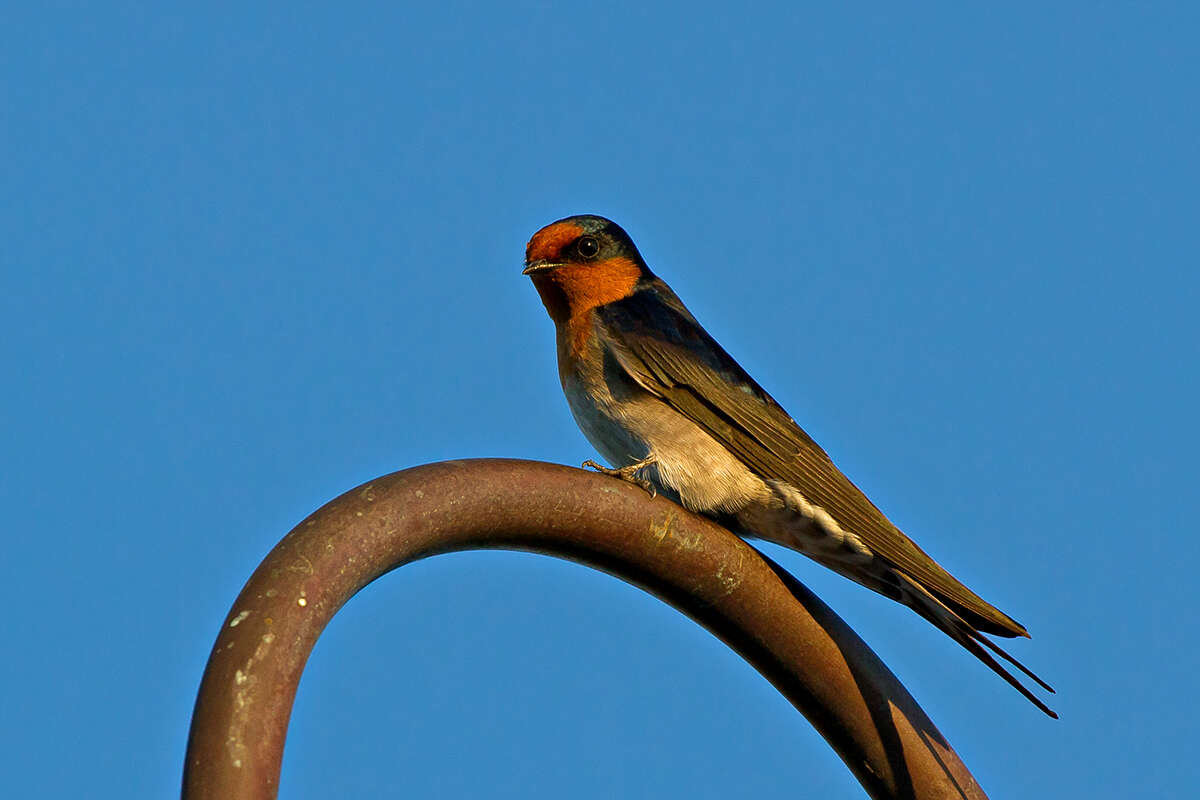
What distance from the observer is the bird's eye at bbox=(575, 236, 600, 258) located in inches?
237

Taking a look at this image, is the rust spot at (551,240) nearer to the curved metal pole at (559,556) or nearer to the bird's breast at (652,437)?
the bird's breast at (652,437)

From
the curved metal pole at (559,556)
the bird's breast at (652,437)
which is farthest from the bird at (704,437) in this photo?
the curved metal pole at (559,556)

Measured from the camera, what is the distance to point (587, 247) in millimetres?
6047

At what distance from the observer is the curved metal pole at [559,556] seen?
272cm

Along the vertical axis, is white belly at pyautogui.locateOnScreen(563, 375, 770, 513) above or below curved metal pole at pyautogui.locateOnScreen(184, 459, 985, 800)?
above

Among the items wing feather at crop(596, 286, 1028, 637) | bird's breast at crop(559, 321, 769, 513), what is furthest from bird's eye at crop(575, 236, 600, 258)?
bird's breast at crop(559, 321, 769, 513)

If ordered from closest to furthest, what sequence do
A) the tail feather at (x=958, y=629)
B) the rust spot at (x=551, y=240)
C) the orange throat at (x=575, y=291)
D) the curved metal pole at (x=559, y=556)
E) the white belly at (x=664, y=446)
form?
the curved metal pole at (x=559, y=556)
the tail feather at (x=958, y=629)
the white belly at (x=664, y=446)
the orange throat at (x=575, y=291)
the rust spot at (x=551, y=240)

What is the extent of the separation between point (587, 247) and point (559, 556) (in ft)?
7.93

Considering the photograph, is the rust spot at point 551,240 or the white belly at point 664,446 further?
the rust spot at point 551,240

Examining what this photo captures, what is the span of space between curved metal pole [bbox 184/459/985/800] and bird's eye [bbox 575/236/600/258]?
2.14 metres

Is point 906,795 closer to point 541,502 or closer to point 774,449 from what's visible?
point 541,502

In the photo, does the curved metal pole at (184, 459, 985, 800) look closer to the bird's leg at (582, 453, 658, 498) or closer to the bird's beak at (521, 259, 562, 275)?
the bird's leg at (582, 453, 658, 498)

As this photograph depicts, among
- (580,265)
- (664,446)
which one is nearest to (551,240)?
(580,265)

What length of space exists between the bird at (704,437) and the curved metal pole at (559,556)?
60 cm
